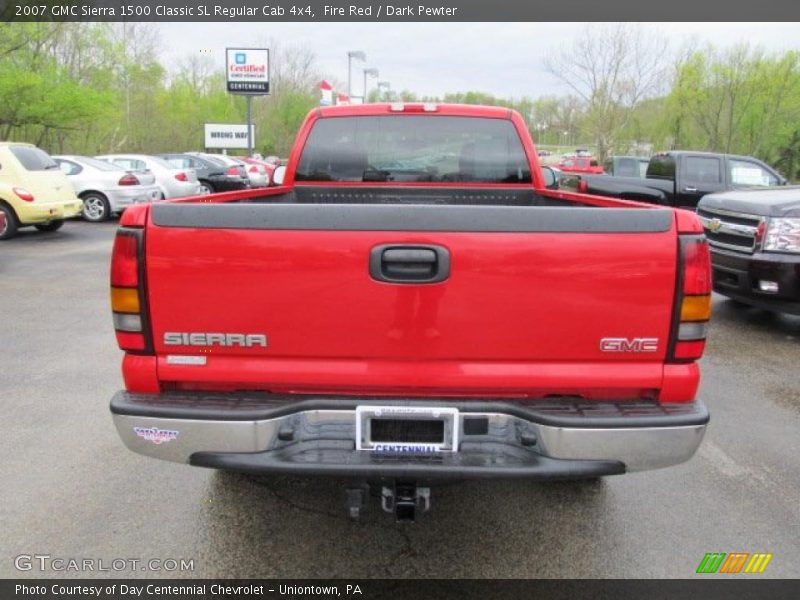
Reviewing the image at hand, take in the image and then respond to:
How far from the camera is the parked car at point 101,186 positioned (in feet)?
50.9

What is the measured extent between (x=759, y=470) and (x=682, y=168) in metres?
10.7

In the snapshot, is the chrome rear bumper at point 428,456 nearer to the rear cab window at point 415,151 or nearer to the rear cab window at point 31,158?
the rear cab window at point 415,151

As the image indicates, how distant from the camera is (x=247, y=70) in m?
36.2

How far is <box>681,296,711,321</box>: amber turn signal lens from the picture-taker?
2463 mm

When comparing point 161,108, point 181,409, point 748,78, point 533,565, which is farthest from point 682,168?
point 161,108

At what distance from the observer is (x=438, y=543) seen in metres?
3.09

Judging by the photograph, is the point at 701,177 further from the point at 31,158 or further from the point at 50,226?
the point at 50,226

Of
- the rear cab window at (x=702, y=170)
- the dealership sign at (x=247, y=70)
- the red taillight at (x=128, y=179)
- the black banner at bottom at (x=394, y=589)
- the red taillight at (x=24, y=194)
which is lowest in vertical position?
the black banner at bottom at (x=394, y=589)

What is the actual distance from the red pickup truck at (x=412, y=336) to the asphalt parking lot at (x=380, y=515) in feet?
2.24

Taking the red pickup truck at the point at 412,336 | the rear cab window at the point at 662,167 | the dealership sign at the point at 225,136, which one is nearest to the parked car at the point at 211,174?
the rear cab window at the point at 662,167

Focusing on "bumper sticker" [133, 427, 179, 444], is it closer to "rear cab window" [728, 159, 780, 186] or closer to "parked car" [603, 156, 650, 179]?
"rear cab window" [728, 159, 780, 186]

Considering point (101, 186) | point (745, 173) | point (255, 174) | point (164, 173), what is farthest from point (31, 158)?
point (255, 174)

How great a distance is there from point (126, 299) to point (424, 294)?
1140mm

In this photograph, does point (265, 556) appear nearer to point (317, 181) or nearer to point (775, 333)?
point (317, 181)
